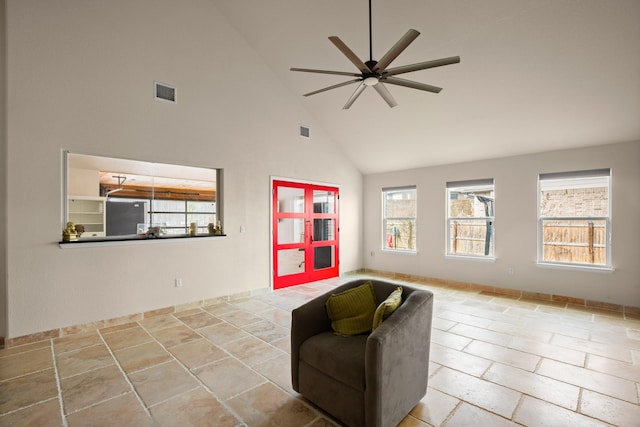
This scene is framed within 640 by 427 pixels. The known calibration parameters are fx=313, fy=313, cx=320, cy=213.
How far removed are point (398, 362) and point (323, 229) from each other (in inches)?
186

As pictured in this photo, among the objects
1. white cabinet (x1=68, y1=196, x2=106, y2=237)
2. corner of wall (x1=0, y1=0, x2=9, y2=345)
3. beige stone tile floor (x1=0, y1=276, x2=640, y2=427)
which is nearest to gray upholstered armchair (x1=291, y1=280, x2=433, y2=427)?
beige stone tile floor (x1=0, y1=276, x2=640, y2=427)

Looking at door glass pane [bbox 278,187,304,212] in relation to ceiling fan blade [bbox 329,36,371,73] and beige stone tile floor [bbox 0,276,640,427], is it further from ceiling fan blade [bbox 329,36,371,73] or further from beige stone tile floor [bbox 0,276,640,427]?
ceiling fan blade [bbox 329,36,371,73]

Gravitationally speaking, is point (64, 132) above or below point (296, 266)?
above

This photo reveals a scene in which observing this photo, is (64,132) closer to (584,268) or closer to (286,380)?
(286,380)

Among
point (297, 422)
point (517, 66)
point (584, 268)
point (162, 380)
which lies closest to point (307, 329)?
point (297, 422)

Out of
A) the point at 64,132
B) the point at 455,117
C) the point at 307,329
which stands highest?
the point at 455,117

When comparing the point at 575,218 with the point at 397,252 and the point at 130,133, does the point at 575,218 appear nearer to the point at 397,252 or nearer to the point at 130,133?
the point at 397,252

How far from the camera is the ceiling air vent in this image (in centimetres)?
423

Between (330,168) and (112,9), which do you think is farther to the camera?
(330,168)

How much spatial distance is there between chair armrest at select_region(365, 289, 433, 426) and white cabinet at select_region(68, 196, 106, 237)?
12.3 ft

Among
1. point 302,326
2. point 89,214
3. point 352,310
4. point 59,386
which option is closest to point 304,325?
point 302,326

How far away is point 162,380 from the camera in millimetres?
2617

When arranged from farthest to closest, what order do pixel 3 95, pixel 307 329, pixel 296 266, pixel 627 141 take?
pixel 296 266, pixel 627 141, pixel 3 95, pixel 307 329

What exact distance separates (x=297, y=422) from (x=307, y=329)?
0.59m
